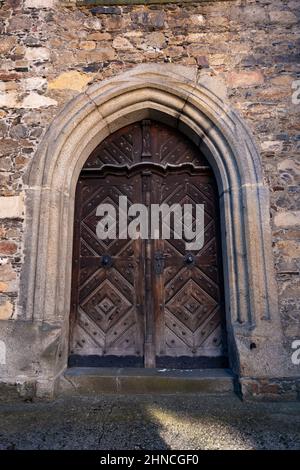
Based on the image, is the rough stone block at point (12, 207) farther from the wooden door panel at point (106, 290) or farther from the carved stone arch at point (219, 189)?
the wooden door panel at point (106, 290)

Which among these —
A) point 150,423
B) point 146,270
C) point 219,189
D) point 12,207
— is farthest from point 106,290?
point 219,189

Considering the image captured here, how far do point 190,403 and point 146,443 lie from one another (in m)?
0.60

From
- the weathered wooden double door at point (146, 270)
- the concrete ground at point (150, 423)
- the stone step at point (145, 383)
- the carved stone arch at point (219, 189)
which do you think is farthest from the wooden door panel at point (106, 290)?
the concrete ground at point (150, 423)

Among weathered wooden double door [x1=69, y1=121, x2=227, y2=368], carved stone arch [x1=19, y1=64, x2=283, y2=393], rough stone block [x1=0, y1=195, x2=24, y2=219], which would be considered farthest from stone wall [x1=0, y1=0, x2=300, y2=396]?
weathered wooden double door [x1=69, y1=121, x2=227, y2=368]

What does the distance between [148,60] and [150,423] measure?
10.6 feet

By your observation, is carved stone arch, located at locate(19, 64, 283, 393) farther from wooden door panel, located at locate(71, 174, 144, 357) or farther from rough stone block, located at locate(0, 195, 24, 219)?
wooden door panel, located at locate(71, 174, 144, 357)

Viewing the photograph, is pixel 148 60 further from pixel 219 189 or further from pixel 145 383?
pixel 145 383

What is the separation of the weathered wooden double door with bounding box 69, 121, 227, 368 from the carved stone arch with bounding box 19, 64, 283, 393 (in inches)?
6.6

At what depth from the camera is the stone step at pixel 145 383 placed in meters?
2.62

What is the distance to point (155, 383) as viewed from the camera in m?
2.64

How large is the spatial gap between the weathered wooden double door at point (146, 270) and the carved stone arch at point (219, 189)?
168mm

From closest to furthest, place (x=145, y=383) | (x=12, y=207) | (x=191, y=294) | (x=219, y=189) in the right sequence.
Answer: (x=145, y=383)
(x=12, y=207)
(x=191, y=294)
(x=219, y=189)

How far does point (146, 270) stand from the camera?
3.13 meters
